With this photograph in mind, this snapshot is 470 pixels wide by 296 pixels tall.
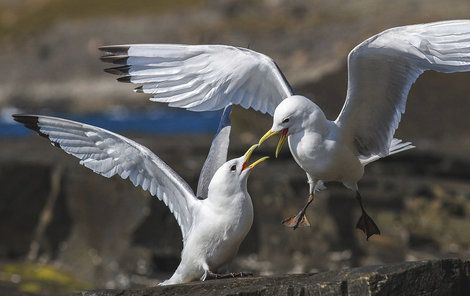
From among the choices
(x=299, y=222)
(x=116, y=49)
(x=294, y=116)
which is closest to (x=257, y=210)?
(x=299, y=222)

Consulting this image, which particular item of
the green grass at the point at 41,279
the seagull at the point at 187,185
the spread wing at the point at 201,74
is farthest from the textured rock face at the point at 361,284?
the green grass at the point at 41,279

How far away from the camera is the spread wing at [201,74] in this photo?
24.7 ft

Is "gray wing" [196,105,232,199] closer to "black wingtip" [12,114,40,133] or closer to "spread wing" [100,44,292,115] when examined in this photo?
"spread wing" [100,44,292,115]

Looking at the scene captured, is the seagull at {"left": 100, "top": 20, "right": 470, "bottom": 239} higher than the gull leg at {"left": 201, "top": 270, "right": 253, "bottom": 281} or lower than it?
higher

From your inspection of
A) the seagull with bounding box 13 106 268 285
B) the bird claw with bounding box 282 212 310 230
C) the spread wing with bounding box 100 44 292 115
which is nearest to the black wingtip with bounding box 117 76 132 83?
→ the spread wing with bounding box 100 44 292 115

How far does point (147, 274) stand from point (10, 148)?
99.5 inches

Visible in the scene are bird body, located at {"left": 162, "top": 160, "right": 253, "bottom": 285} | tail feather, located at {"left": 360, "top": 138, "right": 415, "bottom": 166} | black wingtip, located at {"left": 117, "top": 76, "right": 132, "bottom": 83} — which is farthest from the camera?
tail feather, located at {"left": 360, "top": 138, "right": 415, "bottom": 166}

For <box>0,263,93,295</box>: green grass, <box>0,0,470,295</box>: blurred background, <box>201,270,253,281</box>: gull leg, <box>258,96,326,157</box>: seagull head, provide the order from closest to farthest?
1. <box>201,270,253,281</box>: gull leg
2. <box>258,96,326,157</box>: seagull head
3. <box>0,263,93,295</box>: green grass
4. <box>0,0,470,295</box>: blurred background

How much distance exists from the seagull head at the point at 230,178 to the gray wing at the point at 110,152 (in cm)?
Answer: 51

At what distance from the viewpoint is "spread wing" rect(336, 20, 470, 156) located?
695 cm

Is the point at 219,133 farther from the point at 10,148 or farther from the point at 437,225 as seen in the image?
the point at 10,148

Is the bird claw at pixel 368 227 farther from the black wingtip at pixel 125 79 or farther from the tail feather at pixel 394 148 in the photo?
the black wingtip at pixel 125 79

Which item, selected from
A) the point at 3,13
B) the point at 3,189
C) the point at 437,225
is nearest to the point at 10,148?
the point at 3,189

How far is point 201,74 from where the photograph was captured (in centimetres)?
771
